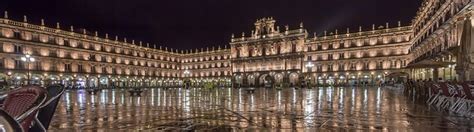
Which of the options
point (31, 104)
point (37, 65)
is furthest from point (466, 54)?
A: point (37, 65)

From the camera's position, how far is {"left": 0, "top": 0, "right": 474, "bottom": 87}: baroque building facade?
5322 cm

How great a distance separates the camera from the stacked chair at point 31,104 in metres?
2.80

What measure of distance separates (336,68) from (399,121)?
6867cm

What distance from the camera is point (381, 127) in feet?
21.4

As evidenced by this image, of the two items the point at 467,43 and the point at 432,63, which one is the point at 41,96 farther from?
the point at 467,43

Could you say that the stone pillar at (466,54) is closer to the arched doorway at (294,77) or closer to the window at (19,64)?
the arched doorway at (294,77)

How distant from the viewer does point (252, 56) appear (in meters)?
81.5

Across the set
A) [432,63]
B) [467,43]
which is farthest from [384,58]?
[432,63]

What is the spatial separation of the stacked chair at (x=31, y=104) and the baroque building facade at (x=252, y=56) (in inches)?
1792

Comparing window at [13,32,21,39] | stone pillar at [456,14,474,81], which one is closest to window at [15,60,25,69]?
window at [13,32,21,39]

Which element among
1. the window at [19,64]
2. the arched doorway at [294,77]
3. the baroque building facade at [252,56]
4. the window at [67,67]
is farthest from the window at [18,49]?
the arched doorway at [294,77]

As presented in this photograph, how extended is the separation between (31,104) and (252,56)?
3108 inches

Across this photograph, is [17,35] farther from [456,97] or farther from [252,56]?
[456,97]

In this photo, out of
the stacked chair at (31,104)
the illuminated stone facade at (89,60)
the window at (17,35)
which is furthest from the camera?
the window at (17,35)
